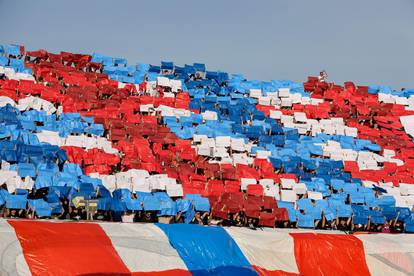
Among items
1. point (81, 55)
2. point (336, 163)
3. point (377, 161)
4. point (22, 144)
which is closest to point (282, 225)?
point (336, 163)

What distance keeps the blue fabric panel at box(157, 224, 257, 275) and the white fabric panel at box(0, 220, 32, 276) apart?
7.01 m

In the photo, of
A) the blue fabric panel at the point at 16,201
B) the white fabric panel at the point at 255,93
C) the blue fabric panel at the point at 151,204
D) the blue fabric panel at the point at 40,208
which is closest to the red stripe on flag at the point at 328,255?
the blue fabric panel at the point at 151,204

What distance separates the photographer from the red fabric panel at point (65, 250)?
22672mm

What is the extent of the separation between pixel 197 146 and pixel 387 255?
16311mm

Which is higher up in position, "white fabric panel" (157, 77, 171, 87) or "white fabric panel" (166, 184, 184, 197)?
"white fabric panel" (157, 77, 171, 87)

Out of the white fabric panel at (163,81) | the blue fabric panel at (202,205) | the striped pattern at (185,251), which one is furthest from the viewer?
the white fabric panel at (163,81)

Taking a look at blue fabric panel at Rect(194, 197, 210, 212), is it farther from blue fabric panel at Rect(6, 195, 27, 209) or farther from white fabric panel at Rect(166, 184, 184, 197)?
blue fabric panel at Rect(6, 195, 27, 209)

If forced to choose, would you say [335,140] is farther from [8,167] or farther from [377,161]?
[8,167]

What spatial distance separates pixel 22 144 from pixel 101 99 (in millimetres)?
10604

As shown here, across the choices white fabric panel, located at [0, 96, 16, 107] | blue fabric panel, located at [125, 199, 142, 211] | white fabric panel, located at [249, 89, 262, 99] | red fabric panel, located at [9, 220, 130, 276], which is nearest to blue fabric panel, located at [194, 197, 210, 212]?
blue fabric panel, located at [125, 199, 142, 211]

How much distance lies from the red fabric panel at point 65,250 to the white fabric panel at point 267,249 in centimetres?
653

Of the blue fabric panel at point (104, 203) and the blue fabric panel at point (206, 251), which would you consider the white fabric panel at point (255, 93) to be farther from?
the blue fabric panel at point (206, 251)

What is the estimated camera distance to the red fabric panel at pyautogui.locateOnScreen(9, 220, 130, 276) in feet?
74.4

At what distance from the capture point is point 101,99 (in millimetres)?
47000
